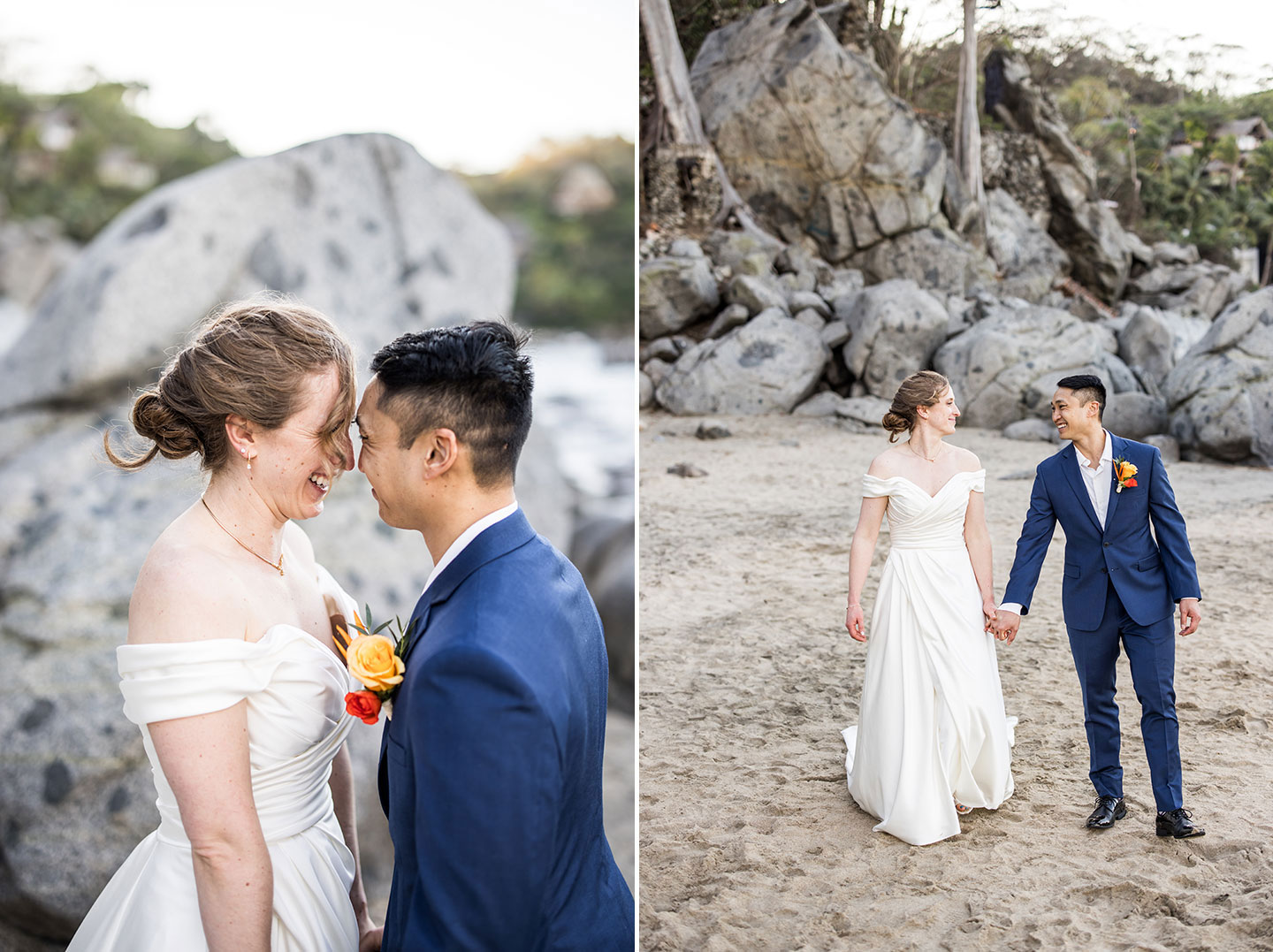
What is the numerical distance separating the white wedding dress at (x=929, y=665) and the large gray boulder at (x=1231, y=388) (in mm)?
5364

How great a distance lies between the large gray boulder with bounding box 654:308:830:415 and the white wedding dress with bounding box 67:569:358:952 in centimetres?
967

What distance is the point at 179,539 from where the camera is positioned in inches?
53.4

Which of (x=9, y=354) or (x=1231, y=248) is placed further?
(x=1231, y=248)

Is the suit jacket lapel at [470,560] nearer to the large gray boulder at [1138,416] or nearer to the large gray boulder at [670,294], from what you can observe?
the large gray boulder at [1138,416]

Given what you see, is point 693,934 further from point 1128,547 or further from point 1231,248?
point 1231,248

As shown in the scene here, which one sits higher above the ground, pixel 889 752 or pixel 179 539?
pixel 179 539

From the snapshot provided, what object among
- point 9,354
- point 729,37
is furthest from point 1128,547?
point 729,37

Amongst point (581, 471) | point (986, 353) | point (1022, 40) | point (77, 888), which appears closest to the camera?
point (77, 888)

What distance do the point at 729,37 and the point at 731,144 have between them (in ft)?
6.24

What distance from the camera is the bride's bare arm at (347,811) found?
5.30 ft

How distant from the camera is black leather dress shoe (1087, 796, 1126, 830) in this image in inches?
131

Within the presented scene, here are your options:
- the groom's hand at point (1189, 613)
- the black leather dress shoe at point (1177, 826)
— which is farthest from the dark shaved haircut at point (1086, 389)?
the black leather dress shoe at point (1177, 826)

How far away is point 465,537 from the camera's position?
129 cm

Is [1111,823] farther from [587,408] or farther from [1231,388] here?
[1231,388]
